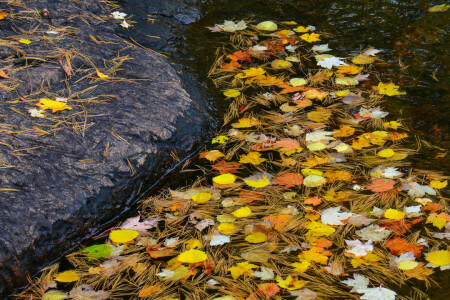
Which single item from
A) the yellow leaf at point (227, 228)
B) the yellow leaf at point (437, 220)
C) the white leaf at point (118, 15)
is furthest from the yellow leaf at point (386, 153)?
the white leaf at point (118, 15)

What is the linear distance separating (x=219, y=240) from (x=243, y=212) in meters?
0.22

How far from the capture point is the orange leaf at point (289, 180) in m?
2.51

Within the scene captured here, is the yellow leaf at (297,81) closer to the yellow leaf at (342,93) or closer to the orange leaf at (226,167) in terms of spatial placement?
the yellow leaf at (342,93)

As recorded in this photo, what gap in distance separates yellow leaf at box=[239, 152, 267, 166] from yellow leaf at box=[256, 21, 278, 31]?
181 cm

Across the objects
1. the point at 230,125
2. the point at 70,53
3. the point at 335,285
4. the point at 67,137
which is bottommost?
the point at 335,285

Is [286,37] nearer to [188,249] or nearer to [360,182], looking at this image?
[360,182]

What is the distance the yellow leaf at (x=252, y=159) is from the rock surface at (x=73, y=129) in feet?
1.21

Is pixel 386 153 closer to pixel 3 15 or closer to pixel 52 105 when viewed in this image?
pixel 52 105

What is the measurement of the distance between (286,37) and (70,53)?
1925 mm

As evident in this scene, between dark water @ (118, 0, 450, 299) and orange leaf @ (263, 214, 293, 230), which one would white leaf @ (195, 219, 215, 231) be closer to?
orange leaf @ (263, 214, 293, 230)

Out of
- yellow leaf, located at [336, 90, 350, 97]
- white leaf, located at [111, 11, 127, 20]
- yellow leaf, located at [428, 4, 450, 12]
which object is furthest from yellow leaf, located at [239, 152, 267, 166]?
yellow leaf, located at [428, 4, 450, 12]

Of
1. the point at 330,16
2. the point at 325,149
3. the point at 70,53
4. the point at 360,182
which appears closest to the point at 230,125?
the point at 325,149

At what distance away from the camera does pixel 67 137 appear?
2.52 m

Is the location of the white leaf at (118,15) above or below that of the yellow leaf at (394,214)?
above
